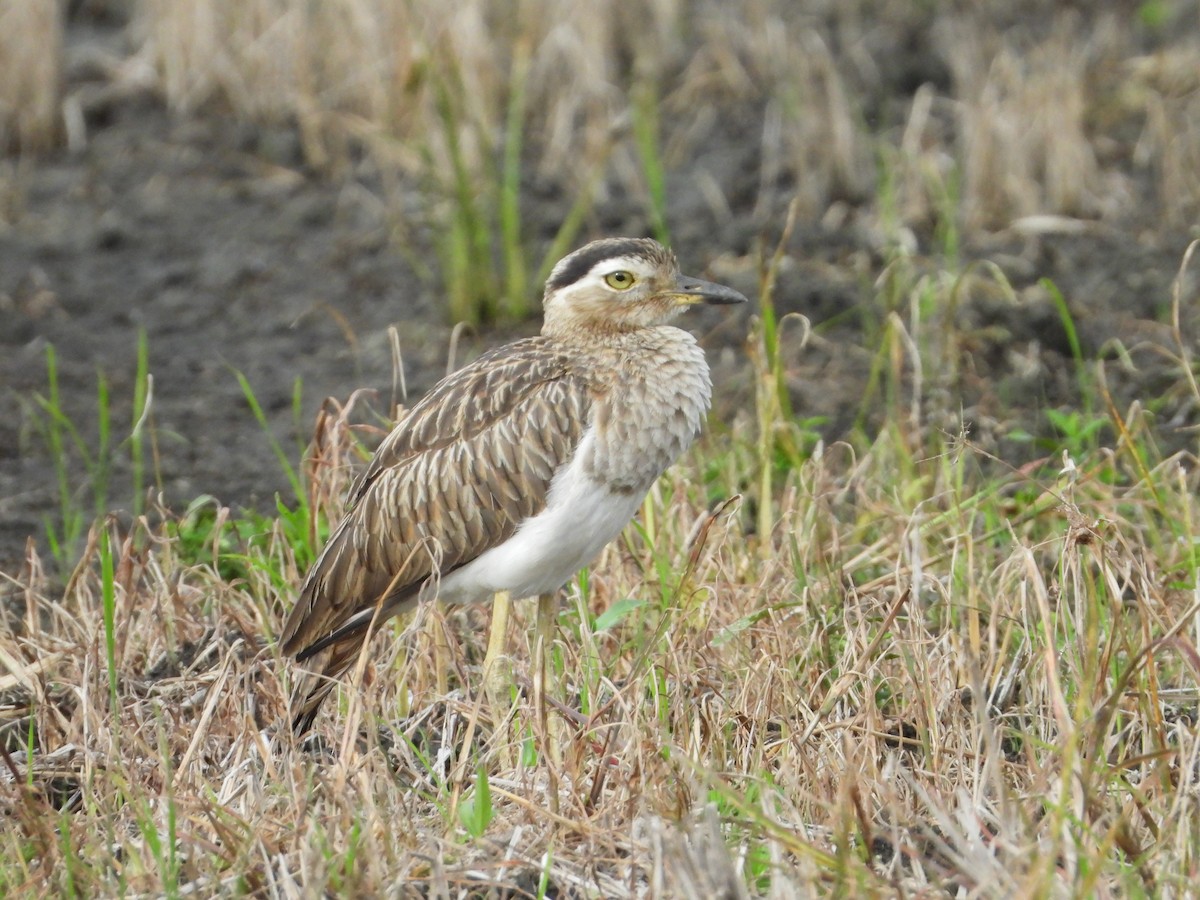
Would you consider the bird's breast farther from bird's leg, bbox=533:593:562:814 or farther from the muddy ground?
the muddy ground

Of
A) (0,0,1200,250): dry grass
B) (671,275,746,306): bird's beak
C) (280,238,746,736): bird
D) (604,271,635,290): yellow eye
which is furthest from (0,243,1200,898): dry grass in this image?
(0,0,1200,250): dry grass

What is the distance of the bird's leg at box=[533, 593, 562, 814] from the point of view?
396 cm

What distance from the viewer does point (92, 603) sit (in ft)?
17.5

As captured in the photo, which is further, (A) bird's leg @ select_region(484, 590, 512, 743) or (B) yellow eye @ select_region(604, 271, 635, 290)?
(B) yellow eye @ select_region(604, 271, 635, 290)

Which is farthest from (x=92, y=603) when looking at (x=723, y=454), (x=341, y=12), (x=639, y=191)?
(x=341, y=12)

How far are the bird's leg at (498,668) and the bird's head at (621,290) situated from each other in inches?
33.6

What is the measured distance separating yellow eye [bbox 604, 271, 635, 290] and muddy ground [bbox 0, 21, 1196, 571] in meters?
1.16

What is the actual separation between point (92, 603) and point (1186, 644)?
3.13 meters

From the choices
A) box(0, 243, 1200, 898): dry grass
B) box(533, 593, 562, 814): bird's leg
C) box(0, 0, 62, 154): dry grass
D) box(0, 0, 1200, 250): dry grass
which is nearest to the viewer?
→ box(0, 243, 1200, 898): dry grass

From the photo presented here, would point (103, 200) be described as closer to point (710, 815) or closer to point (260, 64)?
point (260, 64)

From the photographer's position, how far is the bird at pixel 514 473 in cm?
472

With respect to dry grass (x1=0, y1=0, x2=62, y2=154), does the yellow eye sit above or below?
below

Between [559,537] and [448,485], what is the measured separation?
17.0 inches

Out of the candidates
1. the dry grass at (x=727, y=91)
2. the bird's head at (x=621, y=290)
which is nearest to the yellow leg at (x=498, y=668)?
the bird's head at (x=621, y=290)
